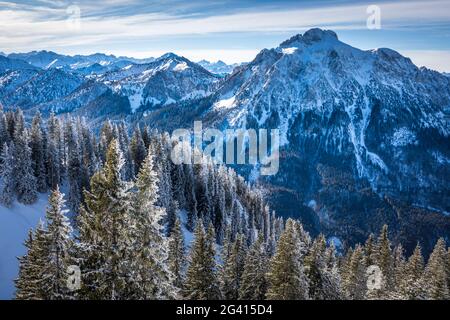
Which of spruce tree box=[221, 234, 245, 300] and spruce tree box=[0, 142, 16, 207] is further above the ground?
spruce tree box=[0, 142, 16, 207]

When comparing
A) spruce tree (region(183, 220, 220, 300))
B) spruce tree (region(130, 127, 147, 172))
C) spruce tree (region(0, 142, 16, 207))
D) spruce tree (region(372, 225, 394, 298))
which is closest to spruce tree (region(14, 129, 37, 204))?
spruce tree (region(0, 142, 16, 207))

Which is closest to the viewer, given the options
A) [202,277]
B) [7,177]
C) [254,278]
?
[202,277]

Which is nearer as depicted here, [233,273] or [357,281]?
[233,273]

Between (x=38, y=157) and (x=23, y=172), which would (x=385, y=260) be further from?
(x=38, y=157)

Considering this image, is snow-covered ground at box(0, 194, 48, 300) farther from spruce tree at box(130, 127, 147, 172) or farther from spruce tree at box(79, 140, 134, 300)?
spruce tree at box(79, 140, 134, 300)

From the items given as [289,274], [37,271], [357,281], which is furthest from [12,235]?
[357,281]
